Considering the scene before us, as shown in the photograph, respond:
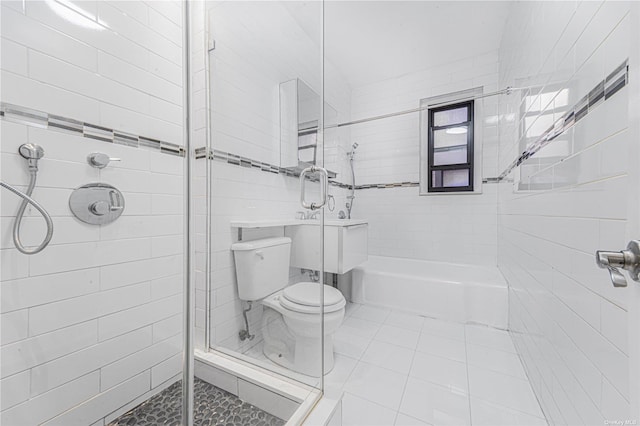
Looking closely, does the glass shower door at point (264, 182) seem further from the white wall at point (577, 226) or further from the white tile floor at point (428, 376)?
the white wall at point (577, 226)

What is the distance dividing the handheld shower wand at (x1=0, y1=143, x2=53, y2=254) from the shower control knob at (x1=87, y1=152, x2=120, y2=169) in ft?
0.47

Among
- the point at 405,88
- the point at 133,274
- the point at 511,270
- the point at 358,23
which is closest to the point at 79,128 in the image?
the point at 133,274

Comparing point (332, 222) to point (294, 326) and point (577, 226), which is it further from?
point (577, 226)

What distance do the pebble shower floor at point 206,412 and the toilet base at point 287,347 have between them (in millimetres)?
221

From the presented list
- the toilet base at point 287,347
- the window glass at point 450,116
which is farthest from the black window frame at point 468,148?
the toilet base at point 287,347

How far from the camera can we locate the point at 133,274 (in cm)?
121

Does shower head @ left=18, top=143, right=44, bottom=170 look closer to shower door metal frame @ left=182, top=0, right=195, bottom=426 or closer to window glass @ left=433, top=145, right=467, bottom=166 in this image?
shower door metal frame @ left=182, top=0, right=195, bottom=426

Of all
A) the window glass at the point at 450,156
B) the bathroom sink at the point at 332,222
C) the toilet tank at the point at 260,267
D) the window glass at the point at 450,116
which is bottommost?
the toilet tank at the point at 260,267

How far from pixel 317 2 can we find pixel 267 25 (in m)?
0.32

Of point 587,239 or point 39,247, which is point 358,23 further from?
point 39,247

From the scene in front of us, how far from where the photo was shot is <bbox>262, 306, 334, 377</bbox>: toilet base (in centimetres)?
A: 126

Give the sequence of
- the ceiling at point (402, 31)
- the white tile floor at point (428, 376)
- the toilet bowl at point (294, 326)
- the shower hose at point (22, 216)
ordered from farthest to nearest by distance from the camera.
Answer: the ceiling at point (402, 31) → the toilet bowl at point (294, 326) → the white tile floor at point (428, 376) → the shower hose at point (22, 216)

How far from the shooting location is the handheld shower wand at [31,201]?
2.82ft

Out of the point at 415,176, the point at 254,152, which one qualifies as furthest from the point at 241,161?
the point at 415,176
